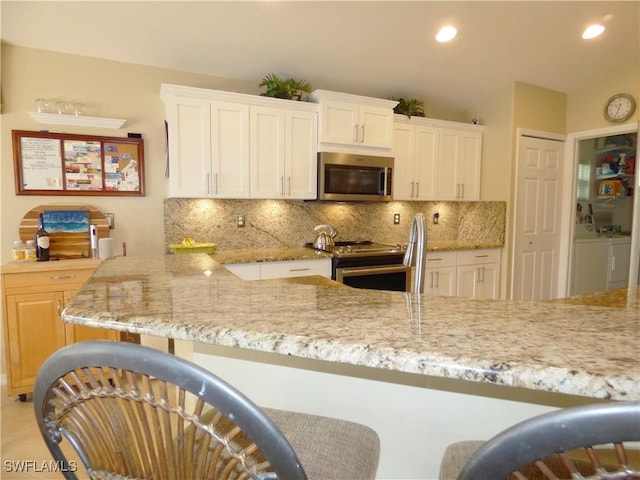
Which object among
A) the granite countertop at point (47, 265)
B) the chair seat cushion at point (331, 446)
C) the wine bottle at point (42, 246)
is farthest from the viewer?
the wine bottle at point (42, 246)

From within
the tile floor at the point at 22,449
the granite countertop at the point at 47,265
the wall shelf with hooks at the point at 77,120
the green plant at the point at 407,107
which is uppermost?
the green plant at the point at 407,107

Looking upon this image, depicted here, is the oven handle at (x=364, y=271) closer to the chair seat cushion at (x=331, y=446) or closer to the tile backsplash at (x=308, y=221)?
the tile backsplash at (x=308, y=221)

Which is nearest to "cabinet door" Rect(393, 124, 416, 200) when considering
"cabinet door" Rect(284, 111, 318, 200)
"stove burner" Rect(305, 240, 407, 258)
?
"stove burner" Rect(305, 240, 407, 258)

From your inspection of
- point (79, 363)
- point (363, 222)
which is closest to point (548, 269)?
point (363, 222)

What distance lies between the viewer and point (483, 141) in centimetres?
444

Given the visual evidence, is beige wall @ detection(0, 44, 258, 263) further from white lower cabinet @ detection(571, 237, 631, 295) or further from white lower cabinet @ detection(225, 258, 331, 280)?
white lower cabinet @ detection(571, 237, 631, 295)

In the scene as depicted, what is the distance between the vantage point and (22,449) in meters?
2.06

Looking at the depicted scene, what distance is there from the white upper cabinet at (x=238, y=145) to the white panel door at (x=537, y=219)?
2.51 m

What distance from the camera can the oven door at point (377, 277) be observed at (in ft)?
10.9

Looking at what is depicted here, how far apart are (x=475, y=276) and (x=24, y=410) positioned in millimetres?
4187

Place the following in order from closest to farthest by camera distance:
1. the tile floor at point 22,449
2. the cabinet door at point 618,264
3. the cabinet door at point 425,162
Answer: the tile floor at point 22,449 < the cabinet door at point 425,162 < the cabinet door at point 618,264

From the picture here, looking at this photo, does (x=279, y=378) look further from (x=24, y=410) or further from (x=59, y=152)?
(x=59, y=152)

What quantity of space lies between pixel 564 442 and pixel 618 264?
5.85 meters

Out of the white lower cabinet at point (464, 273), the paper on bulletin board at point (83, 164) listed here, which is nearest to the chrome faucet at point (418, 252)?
the white lower cabinet at point (464, 273)
